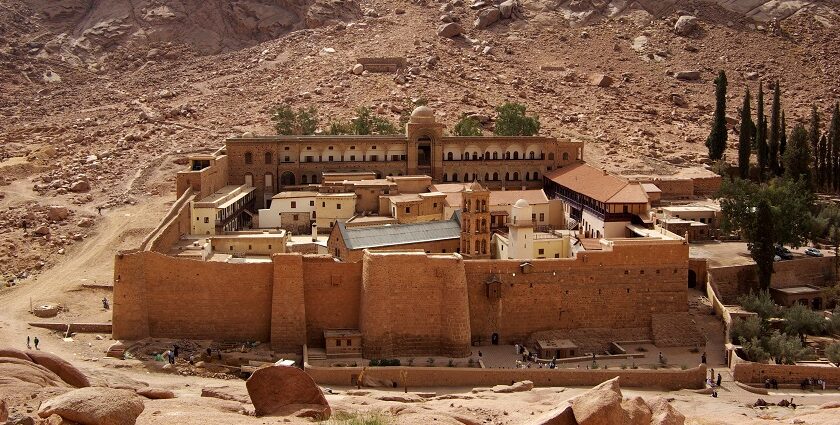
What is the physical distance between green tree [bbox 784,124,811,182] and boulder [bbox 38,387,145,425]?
43.9m

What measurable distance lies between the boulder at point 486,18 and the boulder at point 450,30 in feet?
11.8

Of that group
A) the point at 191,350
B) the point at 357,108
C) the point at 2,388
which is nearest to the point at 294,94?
the point at 357,108

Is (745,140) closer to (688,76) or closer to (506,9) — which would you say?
(688,76)

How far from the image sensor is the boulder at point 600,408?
19.4m

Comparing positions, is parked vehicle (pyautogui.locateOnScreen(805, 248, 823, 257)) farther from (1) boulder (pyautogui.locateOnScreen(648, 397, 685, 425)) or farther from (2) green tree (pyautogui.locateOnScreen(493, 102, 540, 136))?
(1) boulder (pyautogui.locateOnScreen(648, 397, 685, 425))

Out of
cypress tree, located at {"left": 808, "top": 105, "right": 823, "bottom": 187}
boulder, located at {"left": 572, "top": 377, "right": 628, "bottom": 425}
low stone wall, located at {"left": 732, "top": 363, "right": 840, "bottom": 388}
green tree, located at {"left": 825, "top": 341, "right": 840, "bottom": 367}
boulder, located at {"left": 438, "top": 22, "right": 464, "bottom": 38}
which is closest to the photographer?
boulder, located at {"left": 572, "top": 377, "right": 628, "bottom": 425}

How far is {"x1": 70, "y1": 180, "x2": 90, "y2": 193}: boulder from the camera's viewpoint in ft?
178

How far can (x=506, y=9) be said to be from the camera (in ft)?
291

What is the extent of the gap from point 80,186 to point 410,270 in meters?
25.9

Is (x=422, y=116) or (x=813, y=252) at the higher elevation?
(x=422, y=116)

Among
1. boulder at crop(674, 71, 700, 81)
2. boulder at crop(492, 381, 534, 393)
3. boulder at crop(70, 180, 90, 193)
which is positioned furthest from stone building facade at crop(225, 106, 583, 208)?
boulder at crop(674, 71, 700, 81)

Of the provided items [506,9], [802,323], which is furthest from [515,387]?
[506,9]

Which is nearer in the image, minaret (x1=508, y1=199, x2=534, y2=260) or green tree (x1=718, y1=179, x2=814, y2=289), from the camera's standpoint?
minaret (x1=508, y1=199, x2=534, y2=260)

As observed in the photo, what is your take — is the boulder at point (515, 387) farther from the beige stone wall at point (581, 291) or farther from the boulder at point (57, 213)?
the boulder at point (57, 213)
